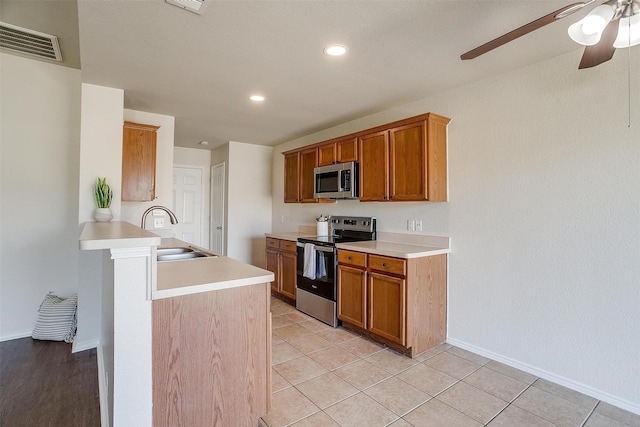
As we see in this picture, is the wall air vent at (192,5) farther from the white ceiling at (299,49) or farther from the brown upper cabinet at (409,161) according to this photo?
the brown upper cabinet at (409,161)

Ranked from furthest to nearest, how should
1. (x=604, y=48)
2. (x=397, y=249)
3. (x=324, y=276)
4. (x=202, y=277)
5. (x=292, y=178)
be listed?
1. (x=292, y=178)
2. (x=324, y=276)
3. (x=397, y=249)
4. (x=202, y=277)
5. (x=604, y=48)

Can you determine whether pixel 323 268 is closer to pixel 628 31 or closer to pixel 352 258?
pixel 352 258

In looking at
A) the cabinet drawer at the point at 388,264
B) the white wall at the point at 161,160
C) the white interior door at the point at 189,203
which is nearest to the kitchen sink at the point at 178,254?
the white wall at the point at 161,160

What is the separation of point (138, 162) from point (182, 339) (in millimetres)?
2512

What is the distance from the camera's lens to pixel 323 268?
11.6ft

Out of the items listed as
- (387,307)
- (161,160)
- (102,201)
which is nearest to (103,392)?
(102,201)

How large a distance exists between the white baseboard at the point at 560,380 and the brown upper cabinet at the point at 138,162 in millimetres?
3469

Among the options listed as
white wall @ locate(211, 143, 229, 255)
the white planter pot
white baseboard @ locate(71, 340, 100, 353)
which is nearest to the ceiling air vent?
the white planter pot

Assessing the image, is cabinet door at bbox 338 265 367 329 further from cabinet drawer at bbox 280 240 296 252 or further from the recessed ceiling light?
the recessed ceiling light

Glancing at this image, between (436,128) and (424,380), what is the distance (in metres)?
2.13

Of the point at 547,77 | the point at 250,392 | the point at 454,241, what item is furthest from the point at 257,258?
the point at 547,77

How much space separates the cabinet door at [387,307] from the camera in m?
2.71

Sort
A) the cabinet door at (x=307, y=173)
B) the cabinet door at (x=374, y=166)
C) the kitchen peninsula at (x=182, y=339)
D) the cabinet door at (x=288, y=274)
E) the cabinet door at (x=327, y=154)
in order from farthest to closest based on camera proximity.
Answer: the cabinet door at (x=307, y=173), the cabinet door at (x=288, y=274), the cabinet door at (x=327, y=154), the cabinet door at (x=374, y=166), the kitchen peninsula at (x=182, y=339)

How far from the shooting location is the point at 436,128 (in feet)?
9.61
